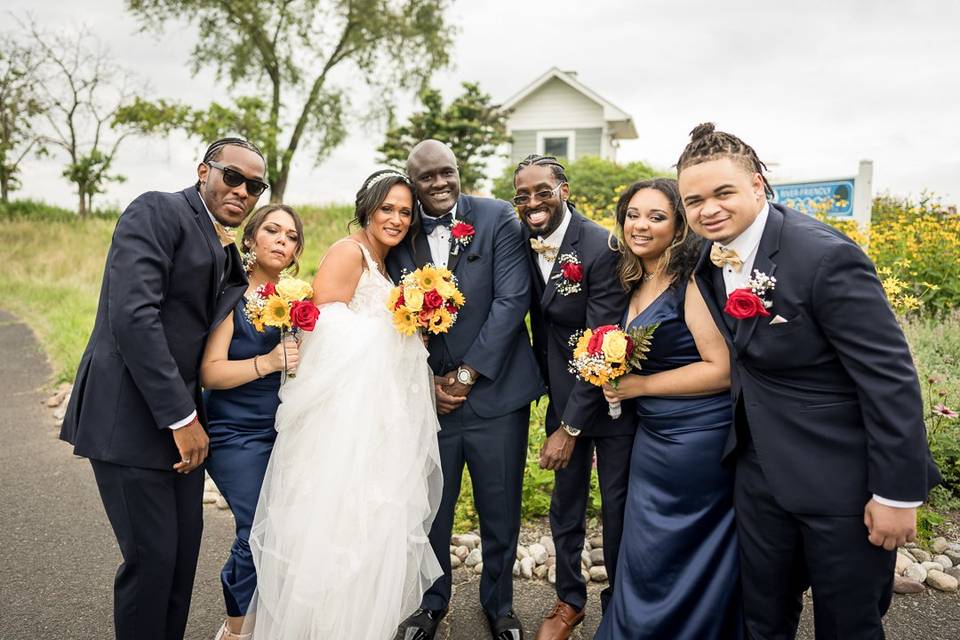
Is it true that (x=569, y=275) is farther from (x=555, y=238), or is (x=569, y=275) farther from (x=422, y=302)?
(x=422, y=302)

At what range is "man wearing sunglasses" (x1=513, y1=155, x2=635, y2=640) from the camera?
373 cm

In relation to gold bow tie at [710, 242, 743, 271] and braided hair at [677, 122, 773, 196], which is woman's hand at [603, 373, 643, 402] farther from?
braided hair at [677, 122, 773, 196]

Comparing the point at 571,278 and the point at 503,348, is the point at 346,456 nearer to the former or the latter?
the point at 503,348

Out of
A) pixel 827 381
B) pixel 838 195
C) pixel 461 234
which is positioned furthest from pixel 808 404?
pixel 838 195

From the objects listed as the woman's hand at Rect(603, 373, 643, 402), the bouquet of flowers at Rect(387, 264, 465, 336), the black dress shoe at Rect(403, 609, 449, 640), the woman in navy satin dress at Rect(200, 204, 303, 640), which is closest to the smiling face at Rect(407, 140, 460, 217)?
the bouquet of flowers at Rect(387, 264, 465, 336)

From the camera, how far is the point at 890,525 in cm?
252

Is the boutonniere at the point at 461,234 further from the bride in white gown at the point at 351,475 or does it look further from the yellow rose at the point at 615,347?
the yellow rose at the point at 615,347

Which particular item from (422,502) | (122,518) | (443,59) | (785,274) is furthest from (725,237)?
(443,59)

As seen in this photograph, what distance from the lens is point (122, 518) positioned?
3037mm

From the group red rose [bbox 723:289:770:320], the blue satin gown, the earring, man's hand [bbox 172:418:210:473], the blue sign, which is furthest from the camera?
the blue sign

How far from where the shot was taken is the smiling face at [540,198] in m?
3.89

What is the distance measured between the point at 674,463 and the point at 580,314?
3.29ft

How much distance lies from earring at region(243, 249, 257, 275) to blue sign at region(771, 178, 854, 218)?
25.9ft

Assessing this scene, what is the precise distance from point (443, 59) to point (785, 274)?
979 inches
